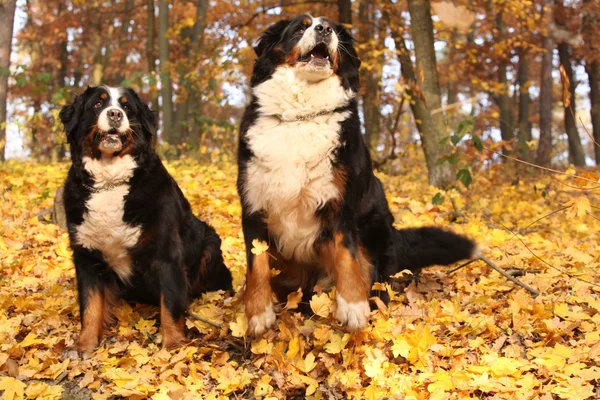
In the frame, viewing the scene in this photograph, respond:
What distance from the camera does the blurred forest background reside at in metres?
8.66

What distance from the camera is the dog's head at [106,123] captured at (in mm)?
3711

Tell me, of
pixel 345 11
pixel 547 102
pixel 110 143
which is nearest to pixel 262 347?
pixel 110 143

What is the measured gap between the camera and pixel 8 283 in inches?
191

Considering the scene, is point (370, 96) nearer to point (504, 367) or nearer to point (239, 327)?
point (239, 327)

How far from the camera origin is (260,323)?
11.0ft

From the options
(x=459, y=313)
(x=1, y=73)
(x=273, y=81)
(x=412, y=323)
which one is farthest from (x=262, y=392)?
(x=1, y=73)

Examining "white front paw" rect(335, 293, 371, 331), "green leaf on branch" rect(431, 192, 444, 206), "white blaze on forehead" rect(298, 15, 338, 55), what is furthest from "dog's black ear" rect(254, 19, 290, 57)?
"green leaf on branch" rect(431, 192, 444, 206)

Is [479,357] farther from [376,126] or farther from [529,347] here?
[376,126]

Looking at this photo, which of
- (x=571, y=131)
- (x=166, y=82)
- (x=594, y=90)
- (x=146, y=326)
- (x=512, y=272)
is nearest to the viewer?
(x=146, y=326)

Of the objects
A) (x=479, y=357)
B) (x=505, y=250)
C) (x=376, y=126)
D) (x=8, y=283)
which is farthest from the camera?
(x=376, y=126)

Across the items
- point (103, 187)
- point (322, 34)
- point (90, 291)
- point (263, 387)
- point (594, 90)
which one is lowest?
point (263, 387)

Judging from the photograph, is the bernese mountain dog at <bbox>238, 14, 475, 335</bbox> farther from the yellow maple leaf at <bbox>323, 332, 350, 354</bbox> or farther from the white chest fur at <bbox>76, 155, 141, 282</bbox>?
the white chest fur at <bbox>76, 155, 141, 282</bbox>

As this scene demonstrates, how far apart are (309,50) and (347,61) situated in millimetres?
299

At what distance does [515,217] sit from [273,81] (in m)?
5.63
